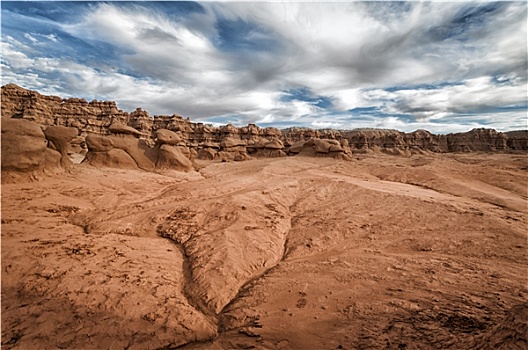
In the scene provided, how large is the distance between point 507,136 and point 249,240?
59.7 m

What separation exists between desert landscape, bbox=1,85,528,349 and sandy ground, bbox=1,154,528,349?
2 centimetres

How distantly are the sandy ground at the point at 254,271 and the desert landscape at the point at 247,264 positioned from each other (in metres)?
0.02

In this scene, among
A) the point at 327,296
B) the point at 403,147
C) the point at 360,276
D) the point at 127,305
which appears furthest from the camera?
the point at 403,147

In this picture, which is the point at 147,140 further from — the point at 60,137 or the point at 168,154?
the point at 60,137

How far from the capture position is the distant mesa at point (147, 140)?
22.2 ft

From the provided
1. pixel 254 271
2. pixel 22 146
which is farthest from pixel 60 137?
pixel 254 271

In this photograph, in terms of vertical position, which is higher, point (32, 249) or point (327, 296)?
point (32, 249)

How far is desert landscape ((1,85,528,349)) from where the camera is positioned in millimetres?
2248

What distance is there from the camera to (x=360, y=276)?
126 inches

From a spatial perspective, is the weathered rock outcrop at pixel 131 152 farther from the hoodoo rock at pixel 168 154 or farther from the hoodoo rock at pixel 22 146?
the hoodoo rock at pixel 22 146

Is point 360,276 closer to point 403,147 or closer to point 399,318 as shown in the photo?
point 399,318

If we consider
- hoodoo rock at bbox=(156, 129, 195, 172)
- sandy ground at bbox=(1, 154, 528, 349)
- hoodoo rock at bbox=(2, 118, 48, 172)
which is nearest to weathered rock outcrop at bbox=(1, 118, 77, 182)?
hoodoo rock at bbox=(2, 118, 48, 172)

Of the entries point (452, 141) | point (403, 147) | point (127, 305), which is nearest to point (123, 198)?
point (127, 305)

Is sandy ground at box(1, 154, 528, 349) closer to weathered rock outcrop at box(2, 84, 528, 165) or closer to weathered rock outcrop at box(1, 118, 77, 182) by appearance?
weathered rock outcrop at box(1, 118, 77, 182)
